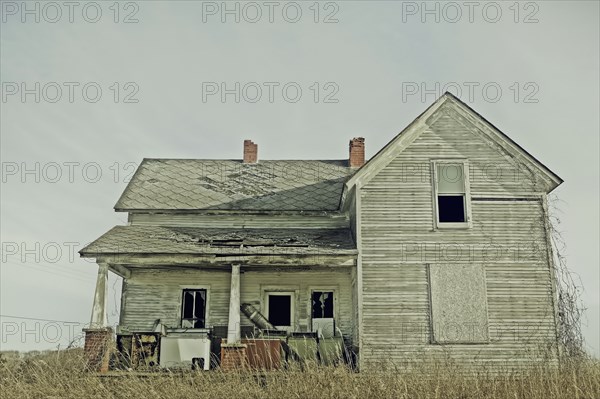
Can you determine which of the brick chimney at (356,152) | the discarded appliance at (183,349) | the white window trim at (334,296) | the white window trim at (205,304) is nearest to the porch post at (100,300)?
the discarded appliance at (183,349)

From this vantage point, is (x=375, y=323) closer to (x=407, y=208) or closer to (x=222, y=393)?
(x=407, y=208)

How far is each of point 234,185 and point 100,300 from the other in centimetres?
726

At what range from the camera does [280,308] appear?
18172 millimetres

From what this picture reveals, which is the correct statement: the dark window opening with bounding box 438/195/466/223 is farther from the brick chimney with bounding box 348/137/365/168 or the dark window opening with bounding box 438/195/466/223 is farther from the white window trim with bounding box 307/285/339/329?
the brick chimney with bounding box 348/137/365/168

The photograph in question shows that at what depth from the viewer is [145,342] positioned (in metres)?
14.9

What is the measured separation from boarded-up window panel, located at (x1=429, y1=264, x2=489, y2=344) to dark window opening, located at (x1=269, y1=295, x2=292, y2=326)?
478 cm

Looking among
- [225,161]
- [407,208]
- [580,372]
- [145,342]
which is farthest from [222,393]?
[225,161]

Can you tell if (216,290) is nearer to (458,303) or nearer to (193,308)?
(193,308)

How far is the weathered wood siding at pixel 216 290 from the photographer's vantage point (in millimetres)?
17828

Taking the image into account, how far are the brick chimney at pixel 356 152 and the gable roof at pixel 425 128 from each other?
5.88m

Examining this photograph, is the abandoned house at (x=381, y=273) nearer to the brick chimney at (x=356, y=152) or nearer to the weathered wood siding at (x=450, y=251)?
the weathered wood siding at (x=450, y=251)

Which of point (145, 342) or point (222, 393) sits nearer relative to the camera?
point (222, 393)

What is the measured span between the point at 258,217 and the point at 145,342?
5931 mm

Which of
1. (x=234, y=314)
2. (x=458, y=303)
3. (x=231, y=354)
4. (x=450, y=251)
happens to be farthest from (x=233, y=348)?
(x=450, y=251)
